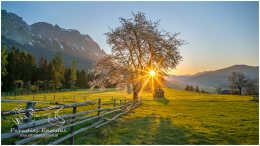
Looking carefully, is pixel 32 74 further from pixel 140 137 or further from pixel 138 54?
pixel 140 137

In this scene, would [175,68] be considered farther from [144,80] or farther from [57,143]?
[57,143]

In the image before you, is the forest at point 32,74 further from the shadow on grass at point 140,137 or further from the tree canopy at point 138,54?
the shadow on grass at point 140,137

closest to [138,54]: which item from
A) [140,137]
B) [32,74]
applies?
[140,137]

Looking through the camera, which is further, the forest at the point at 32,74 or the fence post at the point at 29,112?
the forest at the point at 32,74

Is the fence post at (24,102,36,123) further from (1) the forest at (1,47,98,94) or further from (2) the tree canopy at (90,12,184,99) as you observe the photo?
(1) the forest at (1,47,98,94)

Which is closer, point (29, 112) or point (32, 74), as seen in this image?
point (29, 112)

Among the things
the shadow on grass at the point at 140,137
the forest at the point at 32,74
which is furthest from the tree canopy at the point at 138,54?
the forest at the point at 32,74

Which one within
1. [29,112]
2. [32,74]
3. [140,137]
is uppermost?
[32,74]

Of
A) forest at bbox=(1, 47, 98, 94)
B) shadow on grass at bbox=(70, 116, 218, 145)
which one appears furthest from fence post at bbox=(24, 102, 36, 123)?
forest at bbox=(1, 47, 98, 94)

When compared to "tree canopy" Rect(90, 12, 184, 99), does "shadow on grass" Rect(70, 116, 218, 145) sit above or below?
below

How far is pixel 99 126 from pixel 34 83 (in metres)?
77.2

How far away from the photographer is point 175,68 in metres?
37.3

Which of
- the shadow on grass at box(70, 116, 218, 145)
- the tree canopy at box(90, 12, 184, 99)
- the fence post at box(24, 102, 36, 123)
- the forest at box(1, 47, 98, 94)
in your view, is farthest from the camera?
the forest at box(1, 47, 98, 94)

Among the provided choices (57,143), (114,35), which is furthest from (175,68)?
(57,143)
